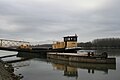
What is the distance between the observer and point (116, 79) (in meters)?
19.0

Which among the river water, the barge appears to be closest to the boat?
the barge

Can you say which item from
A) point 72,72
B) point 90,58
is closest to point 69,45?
point 90,58

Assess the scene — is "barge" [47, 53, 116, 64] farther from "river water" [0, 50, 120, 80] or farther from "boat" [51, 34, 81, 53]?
"boat" [51, 34, 81, 53]

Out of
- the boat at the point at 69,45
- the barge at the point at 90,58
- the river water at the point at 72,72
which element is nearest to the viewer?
the river water at the point at 72,72

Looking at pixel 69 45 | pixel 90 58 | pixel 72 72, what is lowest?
pixel 72 72

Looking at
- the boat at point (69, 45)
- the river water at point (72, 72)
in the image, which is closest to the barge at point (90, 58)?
the river water at point (72, 72)

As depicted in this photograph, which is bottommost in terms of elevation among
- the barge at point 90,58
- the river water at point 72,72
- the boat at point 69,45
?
the river water at point 72,72

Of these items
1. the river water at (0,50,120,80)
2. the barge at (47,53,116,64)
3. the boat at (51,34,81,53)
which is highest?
the boat at (51,34,81,53)

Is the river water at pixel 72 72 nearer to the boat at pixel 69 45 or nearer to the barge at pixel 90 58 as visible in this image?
the barge at pixel 90 58

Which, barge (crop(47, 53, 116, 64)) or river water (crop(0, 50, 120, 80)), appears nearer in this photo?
river water (crop(0, 50, 120, 80))

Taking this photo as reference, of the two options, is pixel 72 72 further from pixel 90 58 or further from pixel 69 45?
pixel 69 45

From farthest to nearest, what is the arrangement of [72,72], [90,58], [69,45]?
[69,45] → [90,58] → [72,72]

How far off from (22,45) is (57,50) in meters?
→ 17.2

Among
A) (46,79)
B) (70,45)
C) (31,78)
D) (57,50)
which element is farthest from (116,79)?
(57,50)
